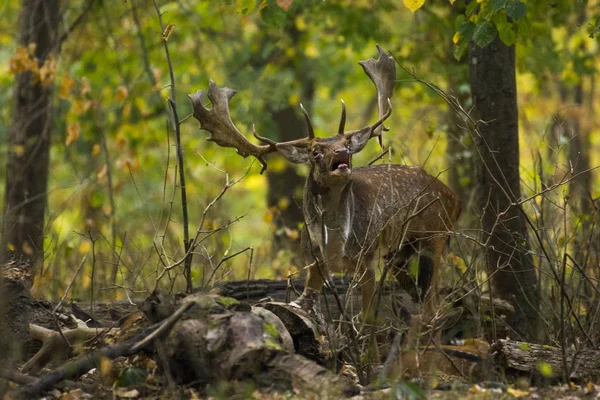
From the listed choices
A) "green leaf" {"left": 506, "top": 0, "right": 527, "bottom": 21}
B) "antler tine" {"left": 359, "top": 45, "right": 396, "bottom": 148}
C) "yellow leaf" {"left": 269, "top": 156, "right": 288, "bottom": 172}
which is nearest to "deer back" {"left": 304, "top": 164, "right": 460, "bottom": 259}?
"antler tine" {"left": 359, "top": 45, "right": 396, "bottom": 148}

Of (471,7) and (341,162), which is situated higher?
(471,7)

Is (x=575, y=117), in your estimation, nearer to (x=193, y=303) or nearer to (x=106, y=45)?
(x=106, y=45)

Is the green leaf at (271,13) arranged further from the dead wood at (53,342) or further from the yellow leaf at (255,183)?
the yellow leaf at (255,183)

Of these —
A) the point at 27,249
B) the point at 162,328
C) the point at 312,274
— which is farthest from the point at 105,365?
the point at 27,249

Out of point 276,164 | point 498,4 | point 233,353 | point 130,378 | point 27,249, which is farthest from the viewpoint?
point 276,164

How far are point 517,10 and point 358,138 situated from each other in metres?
1.95

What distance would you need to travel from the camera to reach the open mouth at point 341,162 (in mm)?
8656

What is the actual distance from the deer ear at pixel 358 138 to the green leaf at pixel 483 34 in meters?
1.37

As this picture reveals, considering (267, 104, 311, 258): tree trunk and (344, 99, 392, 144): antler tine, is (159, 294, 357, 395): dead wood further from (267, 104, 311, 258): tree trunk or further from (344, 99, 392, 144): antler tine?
(267, 104, 311, 258): tree trunk

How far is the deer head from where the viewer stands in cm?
876

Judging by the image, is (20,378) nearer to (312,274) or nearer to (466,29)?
(312,274)

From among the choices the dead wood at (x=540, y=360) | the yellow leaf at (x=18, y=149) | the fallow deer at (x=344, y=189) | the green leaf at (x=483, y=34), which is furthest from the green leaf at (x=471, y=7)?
the yellow leaf at (x=18, y=149)

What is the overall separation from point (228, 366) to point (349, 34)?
32.1 feet

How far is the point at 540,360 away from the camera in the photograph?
745 centimetres
